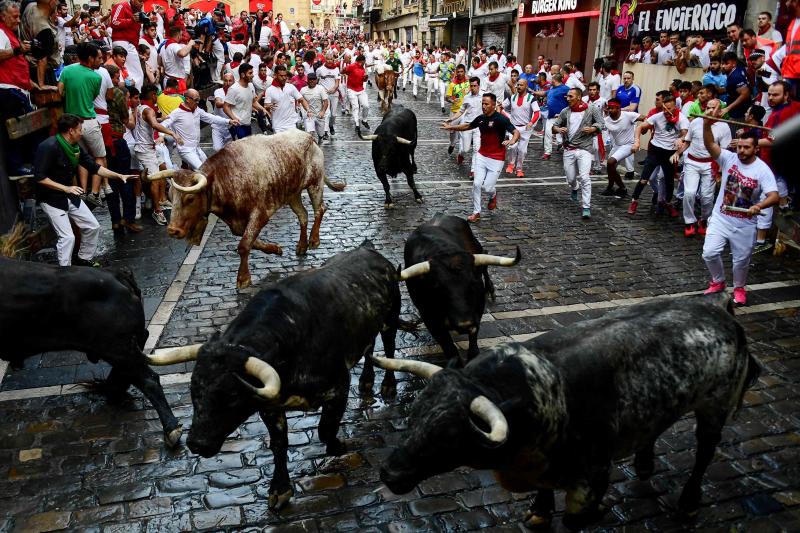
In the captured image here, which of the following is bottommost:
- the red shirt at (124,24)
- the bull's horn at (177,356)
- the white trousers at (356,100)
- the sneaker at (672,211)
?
the sneaker at (672,211)

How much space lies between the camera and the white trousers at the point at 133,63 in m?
14.0

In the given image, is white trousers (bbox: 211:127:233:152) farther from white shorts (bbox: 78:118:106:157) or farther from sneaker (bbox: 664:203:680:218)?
sneaker (bbox: 664:203:680:218)

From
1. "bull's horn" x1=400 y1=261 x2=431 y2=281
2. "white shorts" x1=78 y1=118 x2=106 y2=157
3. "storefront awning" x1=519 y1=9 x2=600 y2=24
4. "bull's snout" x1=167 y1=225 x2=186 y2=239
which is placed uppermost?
"storefront awning" x1=519 y1=9 x2=600 y2=24

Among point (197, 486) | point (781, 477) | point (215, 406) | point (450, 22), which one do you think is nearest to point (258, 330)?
point (215, 406)

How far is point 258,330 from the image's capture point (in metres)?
4.27

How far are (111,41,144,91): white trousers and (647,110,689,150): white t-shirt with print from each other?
37.4ft

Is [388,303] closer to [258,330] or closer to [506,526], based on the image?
[258,330]

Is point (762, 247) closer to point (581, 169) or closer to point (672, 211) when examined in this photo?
point (672, 211)

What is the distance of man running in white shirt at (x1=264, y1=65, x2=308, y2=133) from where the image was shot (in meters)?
15.0

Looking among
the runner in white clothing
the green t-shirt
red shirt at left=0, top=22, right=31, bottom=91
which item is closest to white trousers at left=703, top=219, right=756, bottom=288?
the runner in white clothing

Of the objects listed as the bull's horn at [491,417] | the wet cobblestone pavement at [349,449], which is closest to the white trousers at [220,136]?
the wet cobblestone pavement at [349,449]

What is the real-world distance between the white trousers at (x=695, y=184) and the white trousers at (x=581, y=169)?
173cm

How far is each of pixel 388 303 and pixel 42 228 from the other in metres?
7.24

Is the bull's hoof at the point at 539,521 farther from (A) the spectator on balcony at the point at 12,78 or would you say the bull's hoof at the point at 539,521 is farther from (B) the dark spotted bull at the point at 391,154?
(A) the spectator on balcony at the point at 12,78
